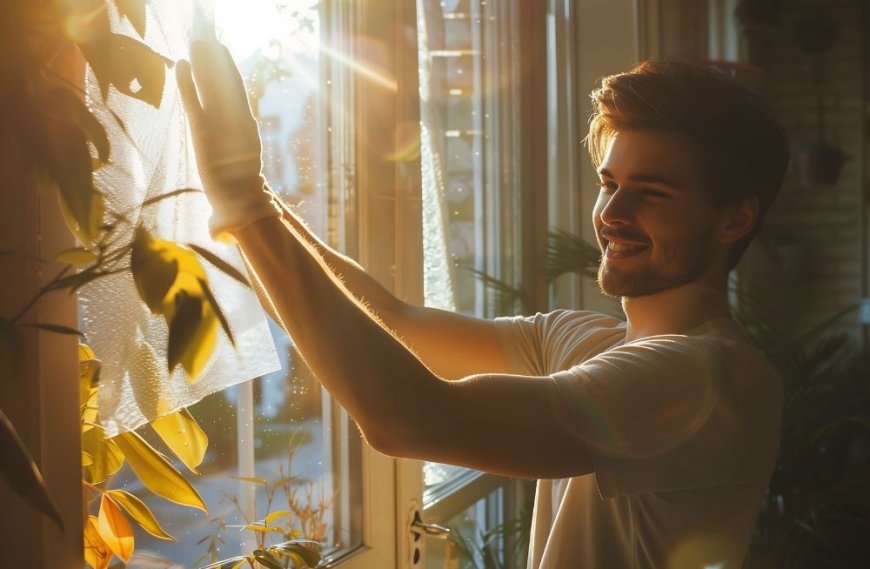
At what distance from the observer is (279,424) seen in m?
1.42

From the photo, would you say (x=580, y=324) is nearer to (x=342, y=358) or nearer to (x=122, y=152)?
(x=342, y=358)

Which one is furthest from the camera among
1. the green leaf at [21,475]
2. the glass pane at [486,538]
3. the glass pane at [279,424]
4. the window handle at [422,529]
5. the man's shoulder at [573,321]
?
the glass pane at [486,538]

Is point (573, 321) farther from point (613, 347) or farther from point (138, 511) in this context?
point (138, 511)

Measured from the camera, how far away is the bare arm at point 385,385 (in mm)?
898

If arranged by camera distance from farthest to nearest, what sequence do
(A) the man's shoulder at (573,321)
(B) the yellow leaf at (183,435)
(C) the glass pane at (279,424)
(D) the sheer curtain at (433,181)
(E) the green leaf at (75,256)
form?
(D) the sheer curtain at (433,181) → (A) the man's shoulder at (573,321) → (C) the glass pane at (279,424) → (B) the yellow leaf at (183,435) → (E) the green leaf at (75,256)

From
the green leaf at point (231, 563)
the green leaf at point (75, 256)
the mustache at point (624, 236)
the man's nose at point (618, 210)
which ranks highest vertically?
the man's nose at point (618, 210)

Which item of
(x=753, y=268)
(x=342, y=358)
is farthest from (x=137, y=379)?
(x=753, y=268)

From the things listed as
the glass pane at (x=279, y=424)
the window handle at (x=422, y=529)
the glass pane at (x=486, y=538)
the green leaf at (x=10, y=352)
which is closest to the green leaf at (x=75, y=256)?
the green leaf at (x=10, y=352)

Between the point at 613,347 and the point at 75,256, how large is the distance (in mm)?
740

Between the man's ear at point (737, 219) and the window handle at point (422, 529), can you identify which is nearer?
the man's ear at point (737, 219)

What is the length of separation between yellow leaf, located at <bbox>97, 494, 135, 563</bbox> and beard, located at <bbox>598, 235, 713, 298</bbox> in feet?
2.35

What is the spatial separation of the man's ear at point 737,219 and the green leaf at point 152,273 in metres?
0.89

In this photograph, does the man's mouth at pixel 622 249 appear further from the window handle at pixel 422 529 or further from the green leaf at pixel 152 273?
the green leaf at pixel 152 273

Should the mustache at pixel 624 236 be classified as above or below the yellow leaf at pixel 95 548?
above
